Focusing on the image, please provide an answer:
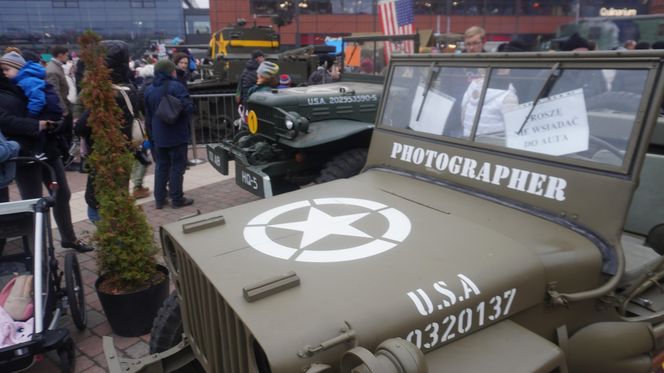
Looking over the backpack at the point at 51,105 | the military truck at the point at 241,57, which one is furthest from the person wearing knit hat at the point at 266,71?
the military truck at the point at 241,57

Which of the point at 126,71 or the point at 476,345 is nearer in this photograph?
the point at 476,345

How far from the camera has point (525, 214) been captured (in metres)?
A: 2.26

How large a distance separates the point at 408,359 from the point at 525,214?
1.20m

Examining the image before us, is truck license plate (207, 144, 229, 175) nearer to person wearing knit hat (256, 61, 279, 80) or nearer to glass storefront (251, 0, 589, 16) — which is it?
person wearing knit hat (256, 61, 279, 80)

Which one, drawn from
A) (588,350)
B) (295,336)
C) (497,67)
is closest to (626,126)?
(497,67)

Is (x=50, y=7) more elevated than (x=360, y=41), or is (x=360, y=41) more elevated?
(x=50, y=7)

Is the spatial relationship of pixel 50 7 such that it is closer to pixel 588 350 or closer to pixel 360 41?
pixel 360 41

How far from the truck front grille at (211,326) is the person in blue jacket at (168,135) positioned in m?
4.10

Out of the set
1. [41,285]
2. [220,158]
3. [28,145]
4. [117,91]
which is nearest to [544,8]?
[220,158]

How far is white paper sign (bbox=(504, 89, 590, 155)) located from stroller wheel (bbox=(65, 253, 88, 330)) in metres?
2.91

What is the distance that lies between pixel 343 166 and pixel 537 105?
3.09m

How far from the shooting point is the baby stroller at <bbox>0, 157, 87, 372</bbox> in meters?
2.72

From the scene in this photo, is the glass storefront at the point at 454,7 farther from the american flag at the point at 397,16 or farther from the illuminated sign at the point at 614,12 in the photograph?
the american flag at the point at 397,16

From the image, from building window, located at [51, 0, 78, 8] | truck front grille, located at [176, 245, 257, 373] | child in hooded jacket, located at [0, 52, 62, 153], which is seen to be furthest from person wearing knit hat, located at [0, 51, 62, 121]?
building window, located at [51, 0, 78, 8]
